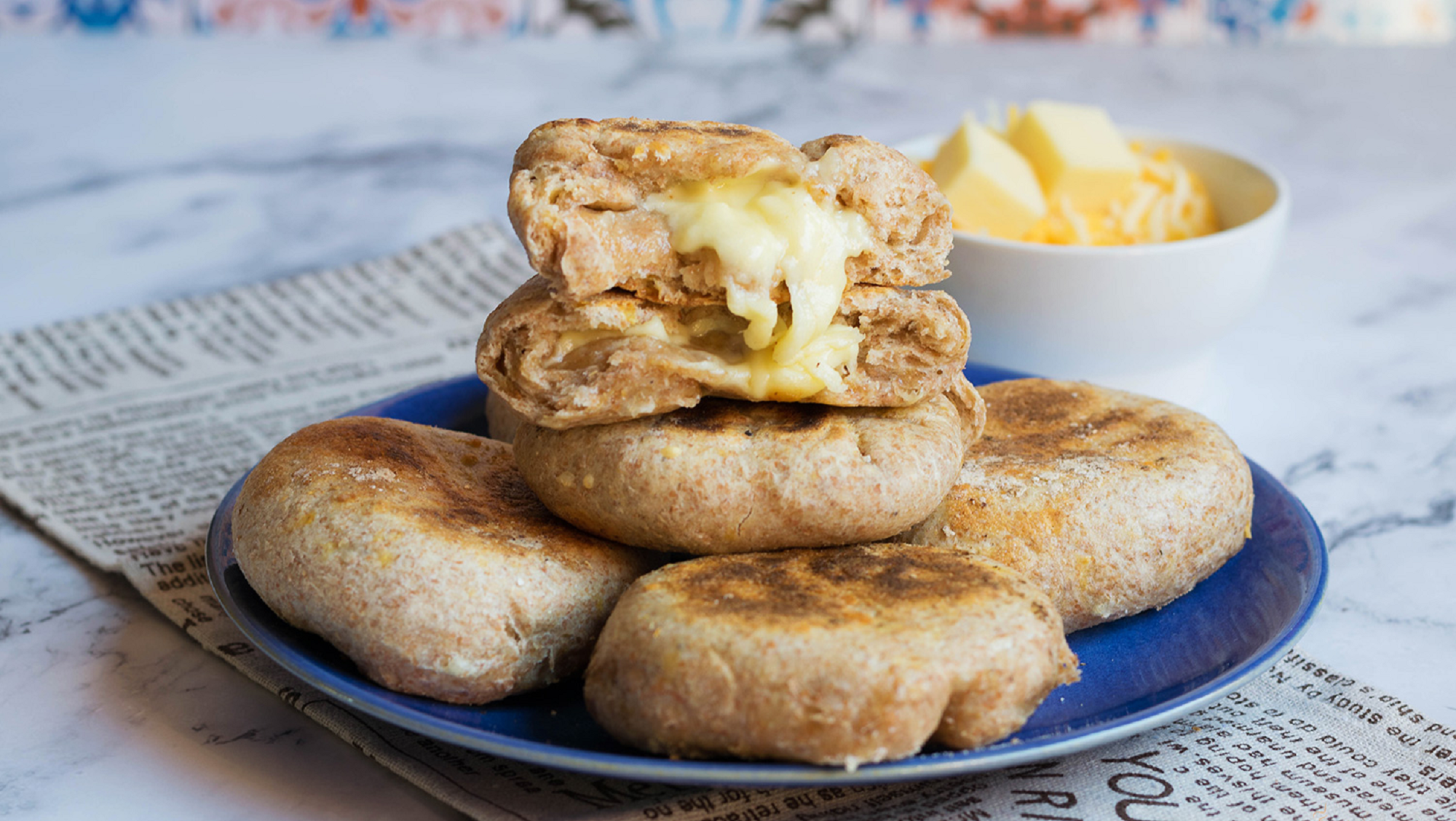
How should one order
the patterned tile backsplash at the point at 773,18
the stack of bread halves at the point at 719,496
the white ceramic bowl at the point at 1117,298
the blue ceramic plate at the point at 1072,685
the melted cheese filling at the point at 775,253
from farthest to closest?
the patterned tile backsplash at the point at 773,18, the white ceramic bowl at the point at 1117,298, the melted cheese filling at the point at 775,253, the stack of bread halves at the point at 719,496, the blue ceramic plate at the point at 1072,685

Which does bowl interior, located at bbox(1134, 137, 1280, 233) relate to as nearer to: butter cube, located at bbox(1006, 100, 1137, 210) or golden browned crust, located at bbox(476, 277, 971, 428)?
butter cube, located at bbox(1006, 100, 1137, 210)

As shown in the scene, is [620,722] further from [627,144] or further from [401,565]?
[627,144]

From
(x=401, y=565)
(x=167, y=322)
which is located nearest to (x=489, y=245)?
(x=167, y=322)

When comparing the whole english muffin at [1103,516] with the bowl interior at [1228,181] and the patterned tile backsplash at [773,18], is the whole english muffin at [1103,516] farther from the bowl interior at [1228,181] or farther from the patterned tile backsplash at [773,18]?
the patterned tile backsplash at [773,18]

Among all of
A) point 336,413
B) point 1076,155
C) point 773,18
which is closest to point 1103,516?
point 1076,155

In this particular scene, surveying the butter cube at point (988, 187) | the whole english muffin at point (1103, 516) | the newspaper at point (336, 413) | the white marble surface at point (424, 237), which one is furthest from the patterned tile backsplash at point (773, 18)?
the whole english muffin at point (1103, 516)
